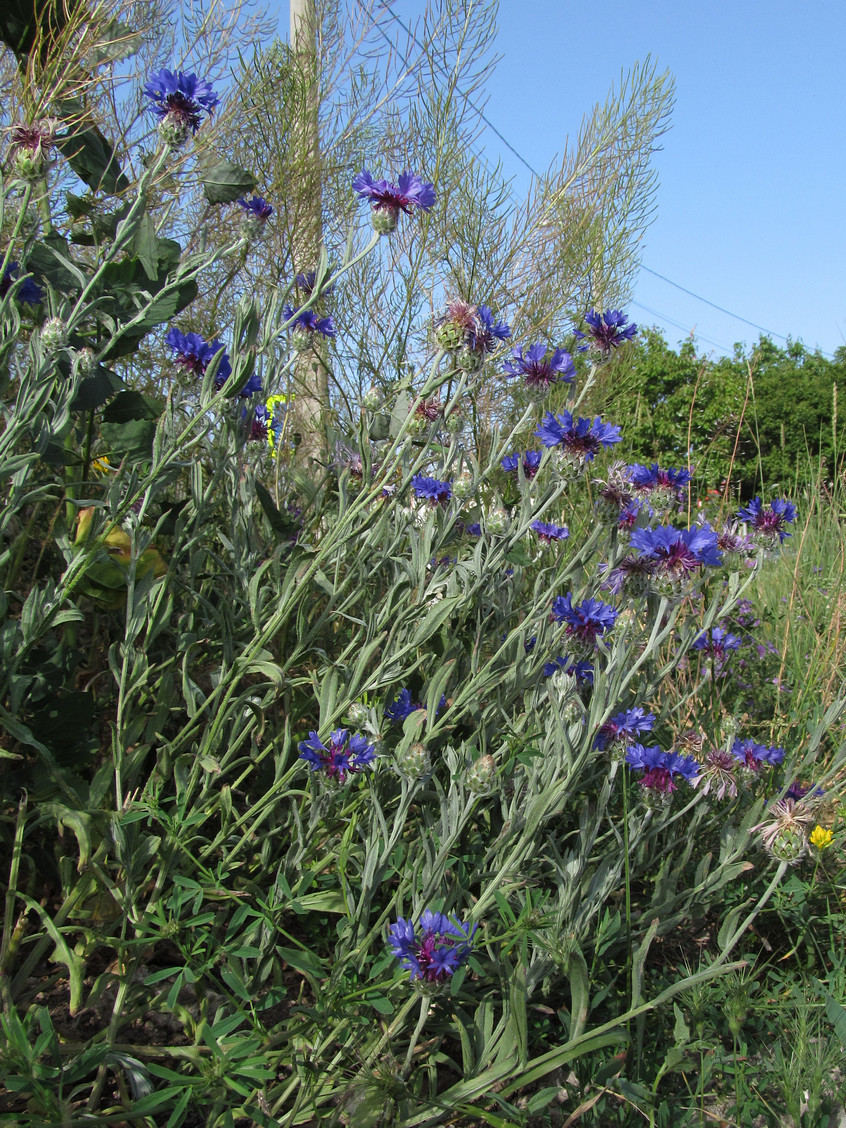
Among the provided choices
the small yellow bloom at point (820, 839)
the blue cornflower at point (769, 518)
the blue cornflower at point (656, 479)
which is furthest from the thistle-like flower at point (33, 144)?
the small yellow bloom at point (820, 839)

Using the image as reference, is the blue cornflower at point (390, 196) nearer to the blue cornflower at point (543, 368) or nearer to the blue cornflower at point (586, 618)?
the blue cornflower at point (543, 368)

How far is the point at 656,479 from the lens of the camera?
1.93 metres

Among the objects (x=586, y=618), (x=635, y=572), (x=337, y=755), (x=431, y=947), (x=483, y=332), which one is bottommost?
(x=431, y=947)

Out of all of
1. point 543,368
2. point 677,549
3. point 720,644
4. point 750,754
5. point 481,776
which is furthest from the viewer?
point 720,644

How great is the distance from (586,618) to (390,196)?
3.17 ft

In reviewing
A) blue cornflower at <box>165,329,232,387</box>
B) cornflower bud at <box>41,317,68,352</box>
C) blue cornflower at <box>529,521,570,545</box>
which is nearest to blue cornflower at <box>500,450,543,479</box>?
blue cornflower at <box>529,521,570,545</box>

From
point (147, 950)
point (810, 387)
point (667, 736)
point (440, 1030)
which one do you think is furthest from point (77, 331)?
point (810, 387)

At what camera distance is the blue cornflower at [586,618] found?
66.6 inches

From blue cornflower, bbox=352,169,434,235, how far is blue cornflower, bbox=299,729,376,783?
103 cm

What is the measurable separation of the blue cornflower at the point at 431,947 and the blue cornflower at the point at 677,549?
0.77 metres

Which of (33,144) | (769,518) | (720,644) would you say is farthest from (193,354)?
(720,644)

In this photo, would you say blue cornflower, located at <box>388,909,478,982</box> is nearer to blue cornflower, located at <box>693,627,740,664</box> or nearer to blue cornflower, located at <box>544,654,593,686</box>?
blue cornflower, located at <box>544,654,593,686</box>

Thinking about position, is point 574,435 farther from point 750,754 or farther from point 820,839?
point 820,839

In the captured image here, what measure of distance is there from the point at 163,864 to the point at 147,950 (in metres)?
0.19
